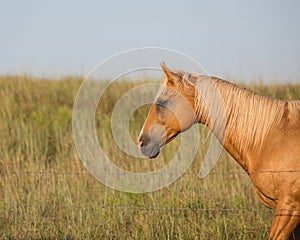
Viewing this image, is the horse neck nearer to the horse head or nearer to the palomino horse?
the palomino horse

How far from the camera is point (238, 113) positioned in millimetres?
3594

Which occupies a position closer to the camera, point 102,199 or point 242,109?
point 242,109

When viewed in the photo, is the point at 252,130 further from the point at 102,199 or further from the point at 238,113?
the point at 102,199

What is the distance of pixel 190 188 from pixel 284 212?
6.75ft

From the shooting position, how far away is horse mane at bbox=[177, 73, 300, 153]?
3.51 meters

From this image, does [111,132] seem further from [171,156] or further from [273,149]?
[273,149]

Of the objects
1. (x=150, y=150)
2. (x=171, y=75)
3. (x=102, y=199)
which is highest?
(x=171, y=75)

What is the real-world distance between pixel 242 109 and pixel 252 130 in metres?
0.19

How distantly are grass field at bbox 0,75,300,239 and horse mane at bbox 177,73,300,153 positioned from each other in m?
0.63

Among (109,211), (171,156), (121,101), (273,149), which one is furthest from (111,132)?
(273,149)

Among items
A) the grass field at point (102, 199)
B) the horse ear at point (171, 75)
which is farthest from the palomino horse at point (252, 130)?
the grass field at point (102, 199)

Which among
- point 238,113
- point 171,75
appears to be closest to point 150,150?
point 171,75

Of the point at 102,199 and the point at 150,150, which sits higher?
the point at 150,150

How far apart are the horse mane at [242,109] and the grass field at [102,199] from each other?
634mm
